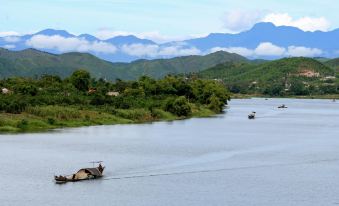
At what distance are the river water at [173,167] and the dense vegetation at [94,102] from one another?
5.42 meters

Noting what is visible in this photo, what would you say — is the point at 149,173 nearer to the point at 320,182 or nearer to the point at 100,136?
the point at 320,182

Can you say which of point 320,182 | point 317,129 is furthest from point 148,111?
point 320,182

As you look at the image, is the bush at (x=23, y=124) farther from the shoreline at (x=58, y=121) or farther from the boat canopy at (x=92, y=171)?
the boat canopy at (x=92, y=171)

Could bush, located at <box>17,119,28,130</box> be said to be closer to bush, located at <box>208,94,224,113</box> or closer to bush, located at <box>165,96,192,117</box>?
bush, located at <box>165,96,192,117</box>

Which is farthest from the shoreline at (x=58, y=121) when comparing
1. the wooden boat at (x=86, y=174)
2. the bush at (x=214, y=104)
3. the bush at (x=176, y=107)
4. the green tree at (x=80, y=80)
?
the wooden boat at (x=86, y=174)

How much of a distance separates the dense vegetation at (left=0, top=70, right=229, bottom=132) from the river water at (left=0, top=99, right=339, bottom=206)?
542 centimetres

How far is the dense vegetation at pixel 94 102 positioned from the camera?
83812mm

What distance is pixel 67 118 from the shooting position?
86938mm

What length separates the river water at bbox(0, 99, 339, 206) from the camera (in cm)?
4016

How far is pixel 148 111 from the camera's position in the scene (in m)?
103

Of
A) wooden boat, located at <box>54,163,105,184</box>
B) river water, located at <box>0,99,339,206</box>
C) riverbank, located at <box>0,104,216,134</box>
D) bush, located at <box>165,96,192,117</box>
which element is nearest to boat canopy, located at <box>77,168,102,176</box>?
wooden boat, located at <box>54,163,105,184</box>

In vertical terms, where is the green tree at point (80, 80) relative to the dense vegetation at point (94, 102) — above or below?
above

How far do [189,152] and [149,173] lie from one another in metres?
13.7

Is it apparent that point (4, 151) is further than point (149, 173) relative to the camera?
Yes
